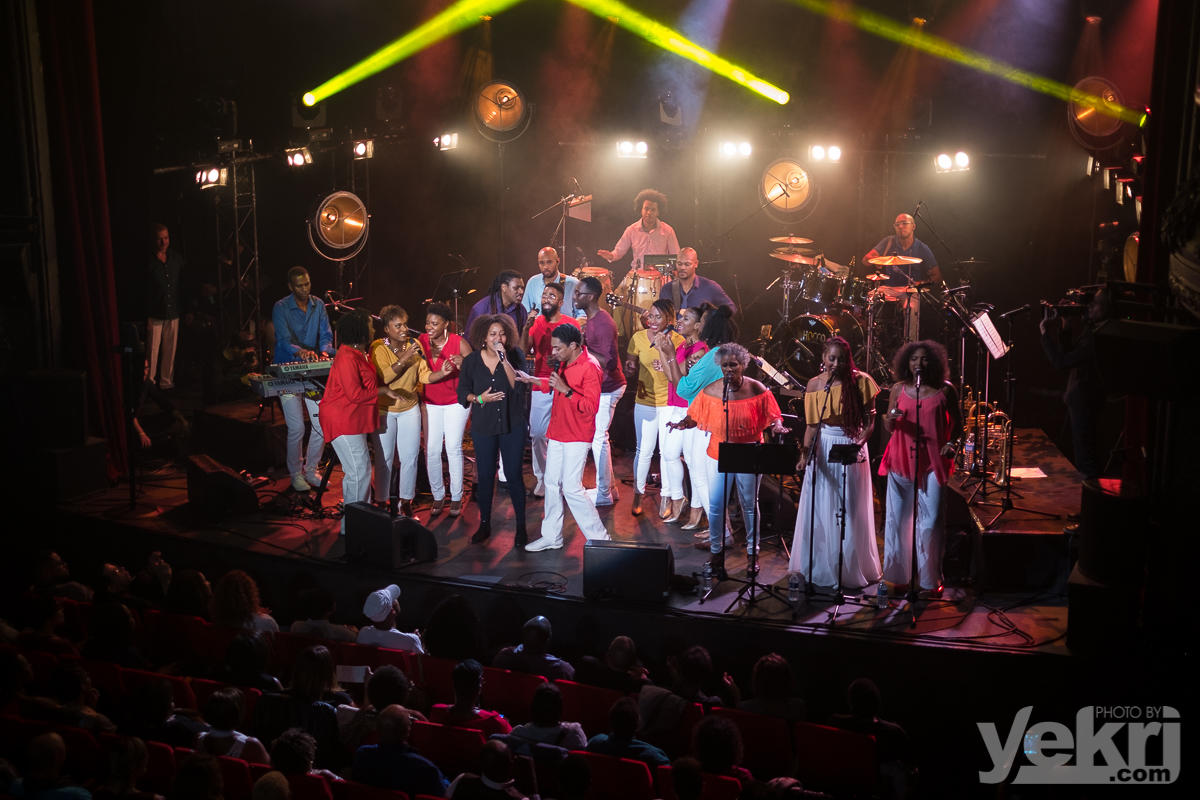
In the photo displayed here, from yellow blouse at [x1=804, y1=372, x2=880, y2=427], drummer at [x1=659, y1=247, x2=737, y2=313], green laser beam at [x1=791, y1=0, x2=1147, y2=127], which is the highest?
green laser beam at [x1=791, y1=0, x2=1147, y2=127]

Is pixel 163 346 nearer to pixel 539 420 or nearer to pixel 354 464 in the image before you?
pixel 354 464

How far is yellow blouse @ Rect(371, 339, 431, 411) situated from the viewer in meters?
9.49

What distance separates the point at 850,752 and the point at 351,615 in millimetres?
4655

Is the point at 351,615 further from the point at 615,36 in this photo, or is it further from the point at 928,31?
the point at 928,31

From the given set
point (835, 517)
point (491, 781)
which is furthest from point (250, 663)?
point (835, 517)

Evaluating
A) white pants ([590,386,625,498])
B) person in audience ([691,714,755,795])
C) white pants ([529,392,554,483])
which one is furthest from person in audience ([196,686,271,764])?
white pants ([529,392,554,483])

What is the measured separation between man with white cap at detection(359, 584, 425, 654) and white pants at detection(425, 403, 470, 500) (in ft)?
9.59

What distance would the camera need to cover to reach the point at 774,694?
612 cm

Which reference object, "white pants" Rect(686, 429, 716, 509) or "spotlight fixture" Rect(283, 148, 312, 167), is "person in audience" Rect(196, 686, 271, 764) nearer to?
"white pants" Rect(686, 429, 716, 509)

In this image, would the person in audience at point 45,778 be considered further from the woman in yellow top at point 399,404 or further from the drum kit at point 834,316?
the drum kit at point 834,316

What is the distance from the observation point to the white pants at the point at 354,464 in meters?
9.30

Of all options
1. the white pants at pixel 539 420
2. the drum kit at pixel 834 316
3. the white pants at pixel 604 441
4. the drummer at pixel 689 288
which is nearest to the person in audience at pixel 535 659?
the white pants at pixel 604 441

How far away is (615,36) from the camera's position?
15.7 meters

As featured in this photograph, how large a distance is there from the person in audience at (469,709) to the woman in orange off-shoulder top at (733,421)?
3.10 metres
